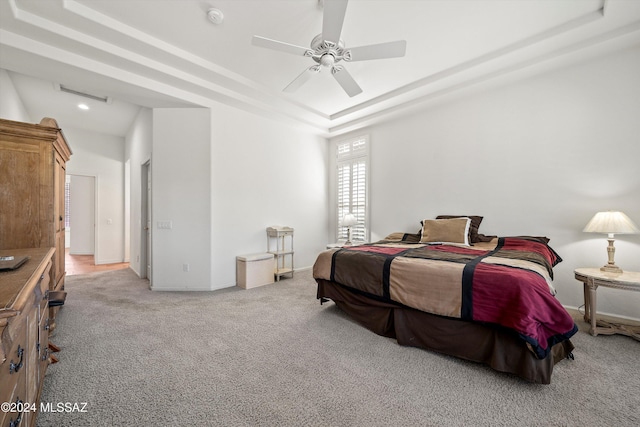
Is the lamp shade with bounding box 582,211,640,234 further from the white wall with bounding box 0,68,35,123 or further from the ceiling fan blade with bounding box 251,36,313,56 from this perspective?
the white wall with bounding box 0,68,35,123

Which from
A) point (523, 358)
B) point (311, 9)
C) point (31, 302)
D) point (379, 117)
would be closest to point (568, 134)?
point (379, 117)

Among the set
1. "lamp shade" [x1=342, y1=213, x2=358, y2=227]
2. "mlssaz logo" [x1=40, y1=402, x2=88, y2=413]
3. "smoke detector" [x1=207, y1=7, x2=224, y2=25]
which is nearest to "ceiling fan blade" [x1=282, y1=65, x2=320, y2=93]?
"smoke detector" [x1=207, y1=7, x2=224, y2=25]

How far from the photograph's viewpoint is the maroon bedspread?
167 cm

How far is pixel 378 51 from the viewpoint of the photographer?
240cm

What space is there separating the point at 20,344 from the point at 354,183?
15.9ft

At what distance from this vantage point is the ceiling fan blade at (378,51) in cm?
230

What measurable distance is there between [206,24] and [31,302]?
8.88 ft

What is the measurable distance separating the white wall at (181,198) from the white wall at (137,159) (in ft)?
1.28

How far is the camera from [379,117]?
4.63 m

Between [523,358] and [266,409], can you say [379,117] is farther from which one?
[266,409]

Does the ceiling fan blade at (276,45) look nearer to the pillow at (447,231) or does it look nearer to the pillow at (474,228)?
the pillow at (447,231)

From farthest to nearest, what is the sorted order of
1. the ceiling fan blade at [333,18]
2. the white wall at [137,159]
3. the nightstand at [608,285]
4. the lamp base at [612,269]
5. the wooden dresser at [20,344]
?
the white wall at [137,159] → the lamp base at [612,269] → the nightstand at [608,285] → the ceiling fan blade at [333,18] → the wooden dresser at [20,344]

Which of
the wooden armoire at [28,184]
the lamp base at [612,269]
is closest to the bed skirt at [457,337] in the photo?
the lamp base at [612,269]

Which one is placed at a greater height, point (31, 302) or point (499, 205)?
point (499, 205)
